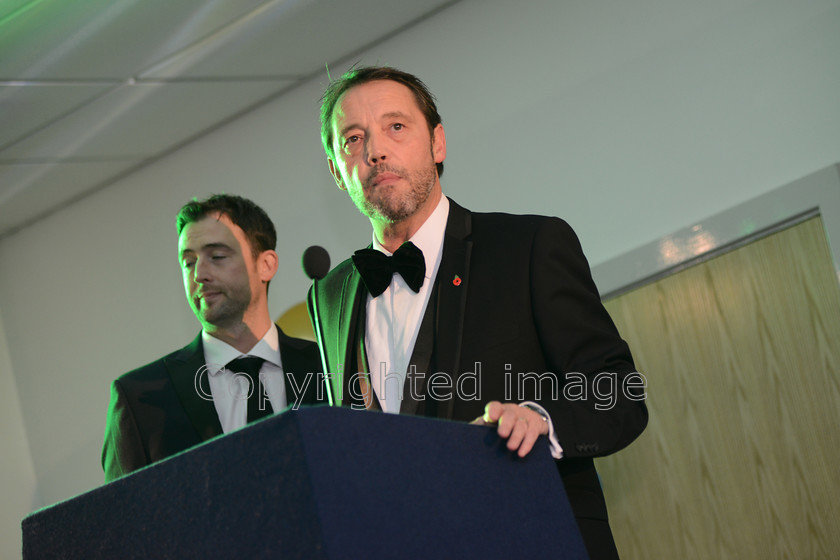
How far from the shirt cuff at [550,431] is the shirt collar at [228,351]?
42.1 inches

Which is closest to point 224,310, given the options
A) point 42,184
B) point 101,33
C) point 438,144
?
point 438,144

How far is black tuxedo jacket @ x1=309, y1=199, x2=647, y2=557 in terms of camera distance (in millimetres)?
1357

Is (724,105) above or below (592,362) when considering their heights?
above

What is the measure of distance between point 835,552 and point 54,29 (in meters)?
2.93

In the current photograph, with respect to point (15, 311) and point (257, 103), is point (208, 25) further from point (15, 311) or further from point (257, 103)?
point (15, 311)

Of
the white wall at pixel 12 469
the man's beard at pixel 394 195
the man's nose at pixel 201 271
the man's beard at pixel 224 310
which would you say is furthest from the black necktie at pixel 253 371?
the white wall at pixel 12 469

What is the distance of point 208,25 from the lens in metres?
3.38

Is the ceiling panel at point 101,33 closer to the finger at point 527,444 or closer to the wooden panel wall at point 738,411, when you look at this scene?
the wooden panel wall at point 738,411

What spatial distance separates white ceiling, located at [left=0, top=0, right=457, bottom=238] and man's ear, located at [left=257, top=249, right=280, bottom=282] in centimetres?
117

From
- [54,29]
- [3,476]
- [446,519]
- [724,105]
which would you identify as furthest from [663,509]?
[3,476]

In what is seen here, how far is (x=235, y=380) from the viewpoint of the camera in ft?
7.10

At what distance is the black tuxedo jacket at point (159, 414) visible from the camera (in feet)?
6.59

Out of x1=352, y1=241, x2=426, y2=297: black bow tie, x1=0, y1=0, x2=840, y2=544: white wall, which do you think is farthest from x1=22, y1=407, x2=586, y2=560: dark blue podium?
x1=0, y1=0, x2=840, y2=544: white wall

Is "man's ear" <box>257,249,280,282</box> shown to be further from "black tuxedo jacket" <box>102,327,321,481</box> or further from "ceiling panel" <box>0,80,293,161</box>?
"ceiling panel" <box>0,80,293,161</box>
